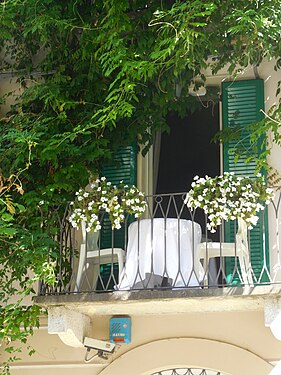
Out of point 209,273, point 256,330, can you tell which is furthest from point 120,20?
point 256,330

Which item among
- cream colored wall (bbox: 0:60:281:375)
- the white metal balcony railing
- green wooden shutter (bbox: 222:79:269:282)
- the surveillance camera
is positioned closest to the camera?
the white metal balcony railing

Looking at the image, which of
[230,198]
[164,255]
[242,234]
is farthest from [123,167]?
[242,234]

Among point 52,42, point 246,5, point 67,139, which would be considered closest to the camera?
point 246,5

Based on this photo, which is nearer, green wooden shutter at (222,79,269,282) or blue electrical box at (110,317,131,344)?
blue electrical box at (110,317,131,344)

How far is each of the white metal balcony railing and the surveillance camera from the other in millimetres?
484

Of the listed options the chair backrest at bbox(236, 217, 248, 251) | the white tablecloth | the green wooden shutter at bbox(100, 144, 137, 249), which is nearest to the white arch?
the white tablecloth

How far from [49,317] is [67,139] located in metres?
1.74

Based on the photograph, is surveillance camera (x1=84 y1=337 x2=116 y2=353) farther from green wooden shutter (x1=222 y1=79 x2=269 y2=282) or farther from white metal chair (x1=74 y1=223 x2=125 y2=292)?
green wooden shutter (x1=222 y1=79 x2=269 y2=282)

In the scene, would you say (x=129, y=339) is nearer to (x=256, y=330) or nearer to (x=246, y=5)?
(x=256, y=330)

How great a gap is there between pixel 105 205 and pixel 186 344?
1541 millimetres

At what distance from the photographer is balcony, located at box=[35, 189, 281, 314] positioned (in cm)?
766

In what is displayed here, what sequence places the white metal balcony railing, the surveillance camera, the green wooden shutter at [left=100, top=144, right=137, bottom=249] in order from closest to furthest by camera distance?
the white metal balcony railing < the surveillance camera < the green wooden shutter at [left=100, top=144, right=137, bottom=249]

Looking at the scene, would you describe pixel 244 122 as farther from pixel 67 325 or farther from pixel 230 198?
pixel 67 325

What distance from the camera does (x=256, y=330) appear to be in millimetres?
8203
